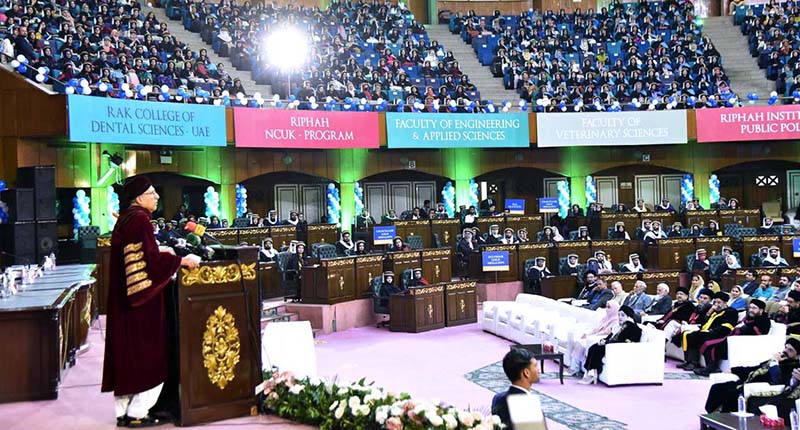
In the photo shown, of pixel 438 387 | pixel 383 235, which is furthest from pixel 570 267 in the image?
pixel 438 387

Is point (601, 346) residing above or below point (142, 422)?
below

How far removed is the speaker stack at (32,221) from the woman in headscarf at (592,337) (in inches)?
342

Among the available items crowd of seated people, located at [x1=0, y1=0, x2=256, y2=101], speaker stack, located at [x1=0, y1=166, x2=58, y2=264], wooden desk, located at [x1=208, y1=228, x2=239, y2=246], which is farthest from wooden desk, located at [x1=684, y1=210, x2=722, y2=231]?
speaker stack, located at [x1=0, y1=166, x2=58, y2=264]

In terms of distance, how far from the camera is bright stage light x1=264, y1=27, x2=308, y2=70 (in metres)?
21.1

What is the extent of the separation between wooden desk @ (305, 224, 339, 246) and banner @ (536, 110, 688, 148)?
639cm

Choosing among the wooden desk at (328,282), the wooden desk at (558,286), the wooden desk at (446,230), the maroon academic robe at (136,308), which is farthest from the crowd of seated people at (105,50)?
the maroon academic robe at (136,308)

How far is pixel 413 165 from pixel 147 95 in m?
8.48

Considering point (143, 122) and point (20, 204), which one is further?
point (143, 122)

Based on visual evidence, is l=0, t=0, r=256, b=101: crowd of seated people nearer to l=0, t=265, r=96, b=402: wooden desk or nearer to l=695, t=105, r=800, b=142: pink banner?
l=0, t=265, r=96, b=402: wooden desk

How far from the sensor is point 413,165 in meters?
24.6

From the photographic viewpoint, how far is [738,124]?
2386 centimetres

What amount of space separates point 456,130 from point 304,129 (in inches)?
162

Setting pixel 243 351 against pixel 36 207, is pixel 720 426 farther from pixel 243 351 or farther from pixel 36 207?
pixel 36 207

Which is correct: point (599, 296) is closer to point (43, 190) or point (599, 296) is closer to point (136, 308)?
point (43, 190)
